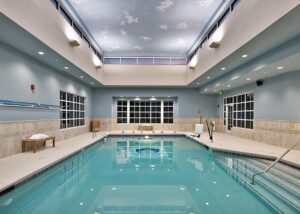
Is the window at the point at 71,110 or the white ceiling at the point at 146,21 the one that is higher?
the white ceiling at the point at 146,21

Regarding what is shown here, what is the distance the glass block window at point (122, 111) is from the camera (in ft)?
51.6

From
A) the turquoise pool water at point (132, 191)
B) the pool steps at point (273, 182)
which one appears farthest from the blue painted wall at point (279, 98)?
the turquoise pool water at point (132, 191)

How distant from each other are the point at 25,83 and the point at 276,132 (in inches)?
336

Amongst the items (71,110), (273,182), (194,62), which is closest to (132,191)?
(273,182)

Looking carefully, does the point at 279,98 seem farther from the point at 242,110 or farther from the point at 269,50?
the point at 242,110

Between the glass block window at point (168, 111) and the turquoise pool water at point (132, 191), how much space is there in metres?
9.43

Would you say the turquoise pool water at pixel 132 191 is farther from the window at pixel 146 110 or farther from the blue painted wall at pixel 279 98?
the window at pixel 146 110

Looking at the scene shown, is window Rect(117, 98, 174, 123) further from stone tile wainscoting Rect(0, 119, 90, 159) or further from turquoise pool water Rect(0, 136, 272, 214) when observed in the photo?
turquoise pool water Rect(0, 136, 272, 214)

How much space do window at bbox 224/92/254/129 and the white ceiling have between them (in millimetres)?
3704

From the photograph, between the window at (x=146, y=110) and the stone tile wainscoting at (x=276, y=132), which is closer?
the stone tile wainscoting at (x=276, y=132)

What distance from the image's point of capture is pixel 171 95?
50.2 ft

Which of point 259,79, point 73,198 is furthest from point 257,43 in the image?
point 73,198

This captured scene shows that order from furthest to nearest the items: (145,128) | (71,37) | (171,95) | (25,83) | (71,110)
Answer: (171,95) < (145,128) < (71,110) < (71,37) < (25,83)

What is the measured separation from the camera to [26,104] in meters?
6.99
